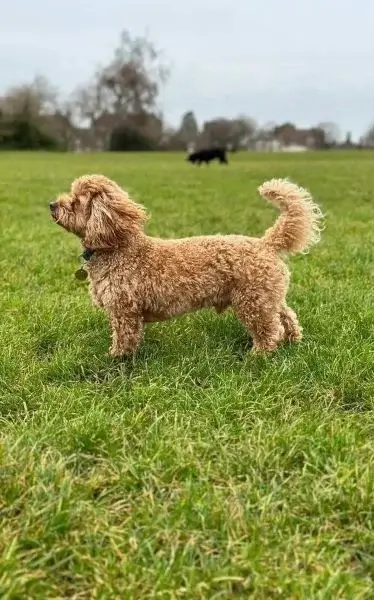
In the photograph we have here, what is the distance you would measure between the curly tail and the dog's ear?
3.30ft

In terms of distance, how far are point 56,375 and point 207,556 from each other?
6.73 feet

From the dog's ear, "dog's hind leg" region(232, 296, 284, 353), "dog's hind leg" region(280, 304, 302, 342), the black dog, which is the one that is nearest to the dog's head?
the dog's ear

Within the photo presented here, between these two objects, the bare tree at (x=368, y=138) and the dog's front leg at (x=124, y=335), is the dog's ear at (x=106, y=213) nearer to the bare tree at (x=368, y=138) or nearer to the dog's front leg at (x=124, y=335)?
the dog's front leg at (x=124, y=335)

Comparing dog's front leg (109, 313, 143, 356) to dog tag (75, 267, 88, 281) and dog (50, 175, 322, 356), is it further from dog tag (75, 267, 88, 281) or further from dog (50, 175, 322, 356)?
dog tag (75, 267, 88, 281)

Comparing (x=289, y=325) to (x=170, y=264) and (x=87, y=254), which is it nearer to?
(x=170, y=264)

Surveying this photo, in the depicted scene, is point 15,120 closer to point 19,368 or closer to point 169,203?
point 169,203

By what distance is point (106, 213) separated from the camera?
4.51 m

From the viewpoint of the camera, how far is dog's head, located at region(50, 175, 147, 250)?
4.52m

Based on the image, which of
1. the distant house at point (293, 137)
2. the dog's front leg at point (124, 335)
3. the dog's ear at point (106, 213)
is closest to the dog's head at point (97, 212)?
the dog's ear at point (106, 213)

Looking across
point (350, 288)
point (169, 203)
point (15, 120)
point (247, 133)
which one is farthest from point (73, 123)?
point (350, 288)

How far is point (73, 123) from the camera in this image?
7700 cm

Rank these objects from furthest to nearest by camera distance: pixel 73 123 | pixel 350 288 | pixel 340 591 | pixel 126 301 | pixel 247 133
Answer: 1. pixel 247 133
2. pixel 73 123
3. pixel 350 288
4. pixel 126 301
5. pixel 340 591

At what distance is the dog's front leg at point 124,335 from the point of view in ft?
15.2

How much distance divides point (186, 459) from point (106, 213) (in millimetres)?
1999
